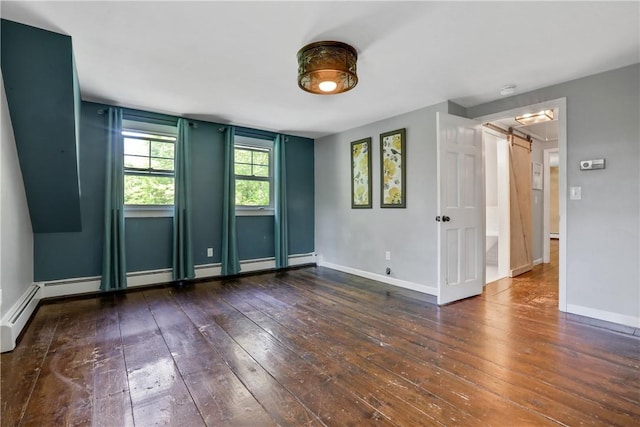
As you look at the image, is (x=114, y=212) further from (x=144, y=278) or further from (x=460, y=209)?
(x=460, y=209)

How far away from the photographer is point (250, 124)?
4.52 m

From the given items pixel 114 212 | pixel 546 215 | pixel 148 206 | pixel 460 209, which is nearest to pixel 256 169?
pixel 148 206

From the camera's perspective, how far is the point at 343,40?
219 centimetres

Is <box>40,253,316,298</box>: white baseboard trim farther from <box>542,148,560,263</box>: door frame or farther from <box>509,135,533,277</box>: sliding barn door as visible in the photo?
<box>542,148,560,263</box>: door frame

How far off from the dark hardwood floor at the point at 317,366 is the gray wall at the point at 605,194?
0.39 m

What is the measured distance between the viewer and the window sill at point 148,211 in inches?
150

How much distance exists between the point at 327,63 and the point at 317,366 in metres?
2.08

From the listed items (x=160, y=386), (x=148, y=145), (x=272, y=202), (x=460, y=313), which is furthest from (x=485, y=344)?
(x=148, y=145)

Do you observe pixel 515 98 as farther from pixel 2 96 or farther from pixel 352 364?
pixel 2 96

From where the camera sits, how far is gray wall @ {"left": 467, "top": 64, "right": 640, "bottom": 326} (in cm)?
256

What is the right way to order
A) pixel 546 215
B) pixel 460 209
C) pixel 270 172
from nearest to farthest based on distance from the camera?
pixel 460 209 < pixel 270 172 < pixel 546 215

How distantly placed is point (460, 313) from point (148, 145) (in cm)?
419

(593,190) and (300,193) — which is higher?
(300,193)

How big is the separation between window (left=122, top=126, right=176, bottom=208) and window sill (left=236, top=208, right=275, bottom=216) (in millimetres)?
960
